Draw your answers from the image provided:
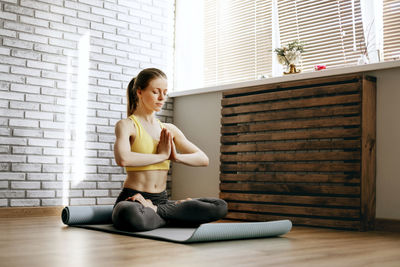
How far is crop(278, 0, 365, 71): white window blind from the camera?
12.4 ft

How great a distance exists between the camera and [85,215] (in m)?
2.97

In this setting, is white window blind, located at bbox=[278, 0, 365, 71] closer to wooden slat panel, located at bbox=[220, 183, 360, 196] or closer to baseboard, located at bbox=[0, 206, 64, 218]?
wooden slat panel, located at bbox=[220, 183, 360, 196]

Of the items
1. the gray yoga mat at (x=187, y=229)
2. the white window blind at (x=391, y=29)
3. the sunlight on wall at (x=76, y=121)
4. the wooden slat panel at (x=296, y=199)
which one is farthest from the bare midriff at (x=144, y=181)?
the white window blind at (x=391, y=29)

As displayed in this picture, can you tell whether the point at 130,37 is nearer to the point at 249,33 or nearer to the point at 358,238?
the point at 249,33

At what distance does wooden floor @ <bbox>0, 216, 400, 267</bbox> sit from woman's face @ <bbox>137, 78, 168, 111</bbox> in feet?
2.64

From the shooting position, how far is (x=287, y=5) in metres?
4.28

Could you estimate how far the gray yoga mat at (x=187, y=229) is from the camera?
87.4 inches

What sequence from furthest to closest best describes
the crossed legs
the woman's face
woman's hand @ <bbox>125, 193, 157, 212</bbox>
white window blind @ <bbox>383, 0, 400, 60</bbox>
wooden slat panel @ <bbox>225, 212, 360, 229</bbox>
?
white window blind @ <bbox>383, 0, 400, 60</bbox> → wooden slat panel @ <bbox>225, 212, 360, 229</bbox> → the woman's face → woman's hand @ <bbox>125, 193, 157, 212</bbox> → the crossed legs

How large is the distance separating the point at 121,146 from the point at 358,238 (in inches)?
55.1

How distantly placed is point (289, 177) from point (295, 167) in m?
0.09

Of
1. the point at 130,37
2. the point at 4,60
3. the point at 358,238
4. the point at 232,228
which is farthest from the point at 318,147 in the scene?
the point at 4,60

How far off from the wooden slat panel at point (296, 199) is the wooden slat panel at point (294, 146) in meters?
0.35

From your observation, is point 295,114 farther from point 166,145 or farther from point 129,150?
point 129,150

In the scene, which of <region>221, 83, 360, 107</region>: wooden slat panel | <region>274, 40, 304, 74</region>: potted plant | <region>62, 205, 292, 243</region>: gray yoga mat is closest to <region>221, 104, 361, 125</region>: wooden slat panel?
<region>221, 83, 360, 107</region>: wooden slat panel
